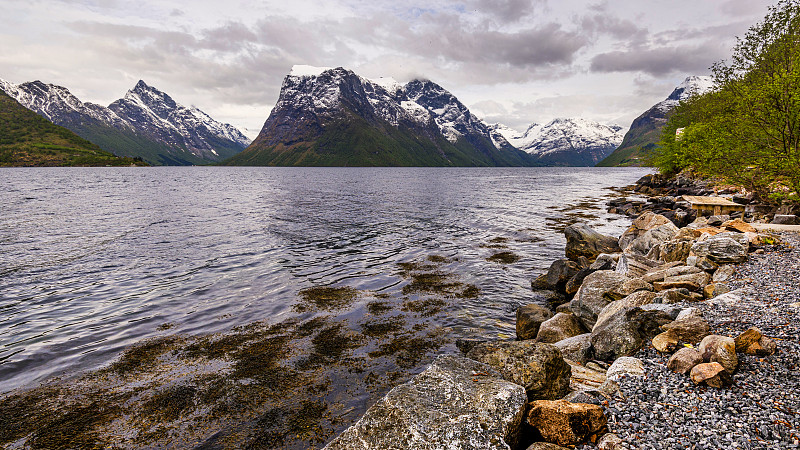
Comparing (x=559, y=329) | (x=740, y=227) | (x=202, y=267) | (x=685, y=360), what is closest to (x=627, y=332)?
(x=685, y=360)

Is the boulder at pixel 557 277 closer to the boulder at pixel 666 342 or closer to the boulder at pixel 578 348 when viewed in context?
the boulder at pixel 578 348

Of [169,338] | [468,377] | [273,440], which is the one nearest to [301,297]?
[169,338]

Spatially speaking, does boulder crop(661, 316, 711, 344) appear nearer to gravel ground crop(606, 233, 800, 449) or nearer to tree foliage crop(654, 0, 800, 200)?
gravel ground crop(606, 233, 800, 449)

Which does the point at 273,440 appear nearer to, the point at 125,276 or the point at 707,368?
the point at 707,368

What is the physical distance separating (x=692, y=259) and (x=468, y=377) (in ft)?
49.6

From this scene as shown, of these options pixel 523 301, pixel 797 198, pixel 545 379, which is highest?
pixel 797 198

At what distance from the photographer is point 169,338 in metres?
16.1

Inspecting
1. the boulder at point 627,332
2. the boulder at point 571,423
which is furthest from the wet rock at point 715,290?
the boulder at point 571,423

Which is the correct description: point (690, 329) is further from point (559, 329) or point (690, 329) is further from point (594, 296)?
point (594, 296)

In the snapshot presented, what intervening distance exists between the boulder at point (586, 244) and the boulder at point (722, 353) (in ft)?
68.2

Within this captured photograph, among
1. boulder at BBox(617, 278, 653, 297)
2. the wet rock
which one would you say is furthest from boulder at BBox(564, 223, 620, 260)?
the wet rock

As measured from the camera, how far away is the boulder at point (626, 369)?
955 centimetres

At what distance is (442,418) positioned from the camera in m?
7.92

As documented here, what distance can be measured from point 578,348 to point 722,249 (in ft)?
33.8
